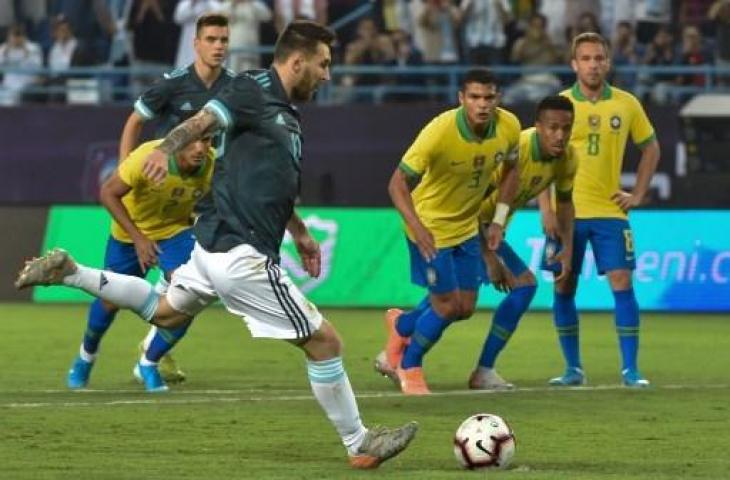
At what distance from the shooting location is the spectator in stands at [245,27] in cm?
2480

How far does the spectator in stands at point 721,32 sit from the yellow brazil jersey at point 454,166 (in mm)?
12064

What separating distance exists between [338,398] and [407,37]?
54.6 feet

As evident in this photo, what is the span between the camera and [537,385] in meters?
13.5

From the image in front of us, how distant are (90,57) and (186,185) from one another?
1325 centimetres

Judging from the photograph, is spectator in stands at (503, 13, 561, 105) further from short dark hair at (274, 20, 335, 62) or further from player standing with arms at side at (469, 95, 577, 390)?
short dark hair at (274, 20, 335, 62)

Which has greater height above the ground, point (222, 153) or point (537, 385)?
point (222, 153)

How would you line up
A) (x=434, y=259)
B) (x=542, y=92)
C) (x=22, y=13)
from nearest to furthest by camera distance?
(x=434, y=259) → (x=542, y=92) → (x=22, y=13)

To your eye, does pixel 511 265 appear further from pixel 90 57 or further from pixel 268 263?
pixel 90 57

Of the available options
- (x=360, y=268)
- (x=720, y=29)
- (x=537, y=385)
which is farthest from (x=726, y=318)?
(x=537, y=385)

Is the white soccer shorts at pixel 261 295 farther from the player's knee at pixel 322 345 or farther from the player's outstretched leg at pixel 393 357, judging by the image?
the player's outstretched leg at pixel 393 357

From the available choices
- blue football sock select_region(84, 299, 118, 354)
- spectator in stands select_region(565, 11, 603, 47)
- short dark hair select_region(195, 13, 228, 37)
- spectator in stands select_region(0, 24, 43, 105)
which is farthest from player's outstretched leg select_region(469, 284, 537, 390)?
spectator in stands select_region(0, 24, 43, 105)

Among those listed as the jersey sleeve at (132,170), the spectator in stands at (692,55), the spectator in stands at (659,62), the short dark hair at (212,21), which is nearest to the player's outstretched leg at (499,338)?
the jersey sleeve at (132,170)

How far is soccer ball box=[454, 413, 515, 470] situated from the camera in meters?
9.02

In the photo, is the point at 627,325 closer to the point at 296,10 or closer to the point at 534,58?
the point at 534,58
